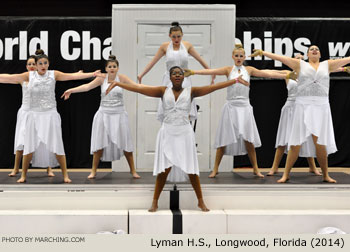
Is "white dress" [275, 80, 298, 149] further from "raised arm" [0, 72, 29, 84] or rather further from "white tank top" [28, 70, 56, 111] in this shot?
"raised arm" [0, 72, 29, 84]

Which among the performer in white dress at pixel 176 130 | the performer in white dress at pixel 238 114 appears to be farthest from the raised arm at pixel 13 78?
the performer in white dress at pixel 238 114

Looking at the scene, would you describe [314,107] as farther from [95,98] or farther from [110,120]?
[95,98]

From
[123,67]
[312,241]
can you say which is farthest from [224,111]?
[312,241]

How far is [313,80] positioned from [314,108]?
321mm

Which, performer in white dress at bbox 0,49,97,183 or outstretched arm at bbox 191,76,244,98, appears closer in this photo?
outstretched arm at bbox 191,76,244,98

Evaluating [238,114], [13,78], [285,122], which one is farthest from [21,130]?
[285,122]

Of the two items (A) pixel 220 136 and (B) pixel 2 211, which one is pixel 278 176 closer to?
(A) pixel 220 136

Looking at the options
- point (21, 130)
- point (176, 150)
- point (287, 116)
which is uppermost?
point (287, 116)

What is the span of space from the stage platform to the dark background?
120 inches

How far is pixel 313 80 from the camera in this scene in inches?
259

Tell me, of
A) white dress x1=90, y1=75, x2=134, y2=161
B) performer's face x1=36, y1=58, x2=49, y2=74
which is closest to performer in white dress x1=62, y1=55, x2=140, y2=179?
white dress x1=90, y1=75, x2=134, y2=161

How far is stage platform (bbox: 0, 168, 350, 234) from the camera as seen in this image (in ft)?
18.6

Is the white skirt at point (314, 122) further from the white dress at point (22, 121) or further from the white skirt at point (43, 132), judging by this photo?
the white dress at point (22, 121)

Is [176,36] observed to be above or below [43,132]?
above
